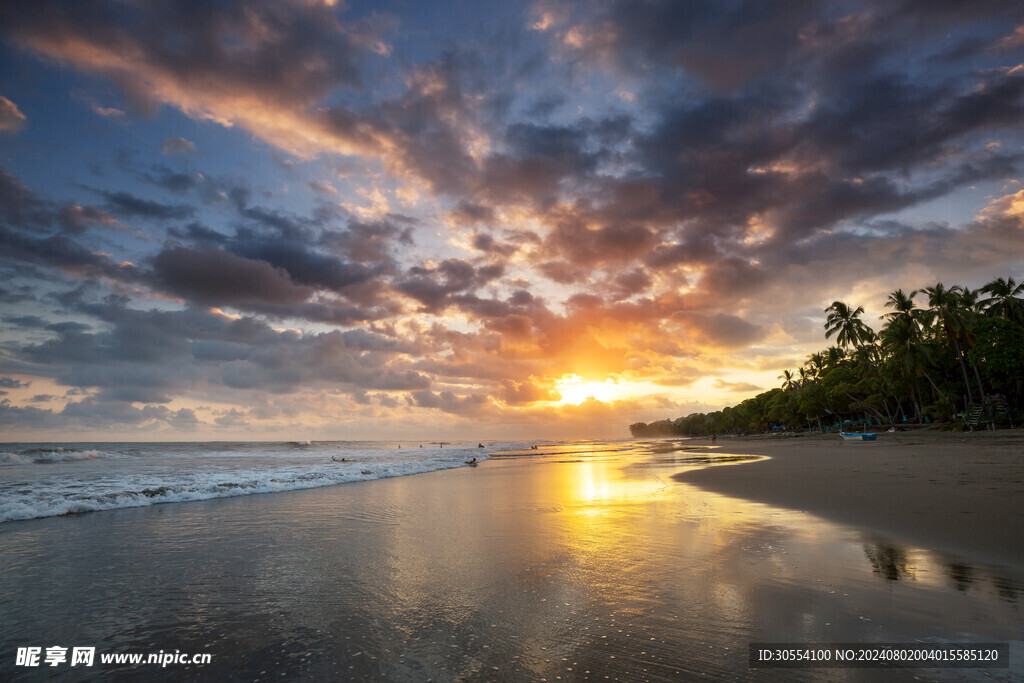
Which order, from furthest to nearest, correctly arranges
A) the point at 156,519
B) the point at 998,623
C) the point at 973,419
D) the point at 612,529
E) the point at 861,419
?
the point at 861,419 < the point at 973,419 < the point at 156,519 < the point at 612,529 < the point at 998,623

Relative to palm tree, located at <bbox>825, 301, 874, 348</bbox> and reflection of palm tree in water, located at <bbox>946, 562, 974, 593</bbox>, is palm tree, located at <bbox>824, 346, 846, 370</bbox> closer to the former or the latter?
palm tree, located at <bbox>825, 301, 874, 348</bbox>

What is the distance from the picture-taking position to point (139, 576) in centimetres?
721

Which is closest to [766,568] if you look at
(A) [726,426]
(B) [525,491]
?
(B) [525,491]

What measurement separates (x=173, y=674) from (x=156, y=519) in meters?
10.9

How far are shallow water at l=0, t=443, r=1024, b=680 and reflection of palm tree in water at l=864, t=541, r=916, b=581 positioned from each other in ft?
0.18

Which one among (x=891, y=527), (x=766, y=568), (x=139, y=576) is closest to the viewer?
(x=766, y=568)

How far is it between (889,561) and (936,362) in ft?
226

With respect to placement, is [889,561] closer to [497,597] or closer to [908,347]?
[497,597]

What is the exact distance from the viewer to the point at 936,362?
57062 mm

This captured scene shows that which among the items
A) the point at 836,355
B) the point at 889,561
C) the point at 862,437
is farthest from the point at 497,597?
the point at 836,355

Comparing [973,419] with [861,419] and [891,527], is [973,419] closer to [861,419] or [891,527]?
[861,419]

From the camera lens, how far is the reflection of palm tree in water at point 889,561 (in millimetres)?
6062

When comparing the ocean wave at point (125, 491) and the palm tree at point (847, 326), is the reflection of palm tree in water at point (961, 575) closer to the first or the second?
the ocean wave at point (125, 491)

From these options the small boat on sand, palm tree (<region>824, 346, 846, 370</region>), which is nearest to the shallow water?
the small boat on sand
